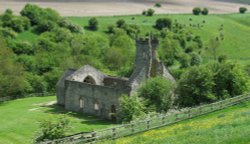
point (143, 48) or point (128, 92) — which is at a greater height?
point (143, 48)

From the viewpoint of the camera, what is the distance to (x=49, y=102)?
74625 millimetres

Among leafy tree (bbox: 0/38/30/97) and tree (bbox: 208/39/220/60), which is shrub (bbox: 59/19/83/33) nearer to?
tree (bbox: 208/39/220/60)

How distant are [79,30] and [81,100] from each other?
7299 centimetres

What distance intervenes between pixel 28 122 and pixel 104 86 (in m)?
10.6

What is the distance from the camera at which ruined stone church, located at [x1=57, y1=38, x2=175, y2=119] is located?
204 ft

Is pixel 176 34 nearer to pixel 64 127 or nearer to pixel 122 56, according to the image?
pixel 122 56

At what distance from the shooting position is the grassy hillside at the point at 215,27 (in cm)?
14038

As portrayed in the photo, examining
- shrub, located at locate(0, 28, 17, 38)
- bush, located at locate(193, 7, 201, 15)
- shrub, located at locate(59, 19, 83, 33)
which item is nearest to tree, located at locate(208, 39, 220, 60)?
shrub, located at locate(59, 19, 83, 33)

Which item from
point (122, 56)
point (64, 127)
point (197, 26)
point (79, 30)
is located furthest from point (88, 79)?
point (197, 26)

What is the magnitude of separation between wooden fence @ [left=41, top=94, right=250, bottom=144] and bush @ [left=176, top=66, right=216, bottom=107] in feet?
17.4

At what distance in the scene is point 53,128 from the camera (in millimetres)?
40156

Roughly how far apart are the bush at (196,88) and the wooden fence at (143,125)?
530cm

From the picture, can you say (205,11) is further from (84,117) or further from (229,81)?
(229,81)

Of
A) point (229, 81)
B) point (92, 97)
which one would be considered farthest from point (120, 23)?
point (229, 81)
